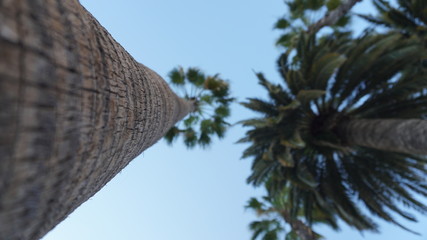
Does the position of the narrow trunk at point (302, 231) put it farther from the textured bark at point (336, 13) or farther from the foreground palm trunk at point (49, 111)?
the foreground palm trunk at point (49, 111)

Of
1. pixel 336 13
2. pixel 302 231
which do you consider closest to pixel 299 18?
pixel 336 13

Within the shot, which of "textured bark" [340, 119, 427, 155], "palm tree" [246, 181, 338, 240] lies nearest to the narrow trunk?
"palm tree" [246, 181, 338, 240]

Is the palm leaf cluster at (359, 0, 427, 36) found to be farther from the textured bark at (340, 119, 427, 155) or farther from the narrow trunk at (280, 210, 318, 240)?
the narrow trunk at (280, 210, 318, 240)

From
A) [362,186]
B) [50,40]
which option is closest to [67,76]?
[50,40]

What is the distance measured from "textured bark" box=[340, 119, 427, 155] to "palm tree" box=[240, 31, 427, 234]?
0.10 ft

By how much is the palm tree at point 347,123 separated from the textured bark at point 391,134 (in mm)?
31

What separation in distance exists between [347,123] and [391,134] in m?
1.60

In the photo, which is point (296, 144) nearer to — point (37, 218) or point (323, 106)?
point (323, 106)

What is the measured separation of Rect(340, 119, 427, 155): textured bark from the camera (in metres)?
4.27

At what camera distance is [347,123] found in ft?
21.3

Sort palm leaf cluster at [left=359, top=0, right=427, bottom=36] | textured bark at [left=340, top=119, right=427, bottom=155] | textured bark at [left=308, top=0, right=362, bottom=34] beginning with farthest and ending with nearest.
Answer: textured bark at [left=308, top=0, right=362, bottom=34]
palm leaf cluster at [left=359, top=0, right=427, bottom=36]
textured bark at [left=340, top=119, right=427, bottom=155]

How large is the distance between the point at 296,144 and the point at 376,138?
157cm

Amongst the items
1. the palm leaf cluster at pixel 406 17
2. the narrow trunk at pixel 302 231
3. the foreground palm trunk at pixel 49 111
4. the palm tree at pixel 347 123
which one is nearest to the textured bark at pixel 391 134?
the palm tree at pixel 347 123

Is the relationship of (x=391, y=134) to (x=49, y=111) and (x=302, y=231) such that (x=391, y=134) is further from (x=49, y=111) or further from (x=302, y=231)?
(x=302, y=231)
